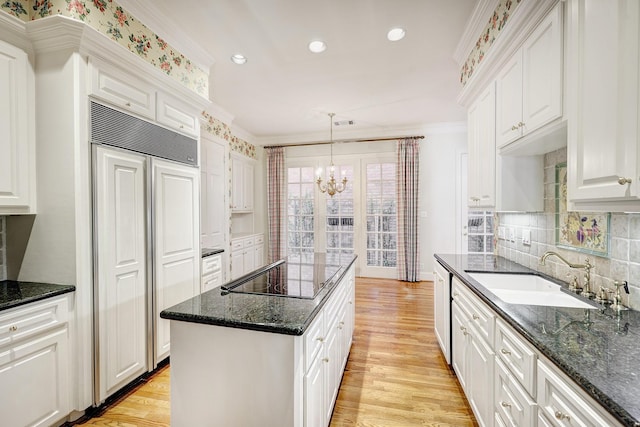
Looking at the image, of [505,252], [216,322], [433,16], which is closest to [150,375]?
[216,322]

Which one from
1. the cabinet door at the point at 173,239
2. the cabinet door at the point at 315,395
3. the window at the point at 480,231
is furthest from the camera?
the window at the point at 480,231

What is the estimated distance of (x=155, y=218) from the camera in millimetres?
2312

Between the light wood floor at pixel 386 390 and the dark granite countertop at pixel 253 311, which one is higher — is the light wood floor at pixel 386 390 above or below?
below

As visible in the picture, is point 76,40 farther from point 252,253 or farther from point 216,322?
point 252,253

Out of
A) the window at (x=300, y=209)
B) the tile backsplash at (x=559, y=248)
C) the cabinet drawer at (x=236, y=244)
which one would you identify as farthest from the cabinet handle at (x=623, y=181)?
the window at (x=300, y=209)

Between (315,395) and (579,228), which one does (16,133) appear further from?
(579,228)

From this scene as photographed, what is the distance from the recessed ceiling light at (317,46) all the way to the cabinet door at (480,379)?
8.54 feet

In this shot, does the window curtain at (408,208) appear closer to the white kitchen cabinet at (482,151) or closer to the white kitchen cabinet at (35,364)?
the white kitchen cabinet at (482,151)

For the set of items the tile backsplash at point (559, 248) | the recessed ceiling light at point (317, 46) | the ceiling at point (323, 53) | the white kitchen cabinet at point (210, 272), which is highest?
the ceiling at point (323, 53)

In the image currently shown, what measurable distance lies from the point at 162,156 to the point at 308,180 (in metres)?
3.65

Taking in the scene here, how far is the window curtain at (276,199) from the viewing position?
19.3ft

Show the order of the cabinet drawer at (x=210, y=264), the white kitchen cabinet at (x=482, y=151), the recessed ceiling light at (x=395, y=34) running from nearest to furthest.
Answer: the white kitchen cabinet at (x=482, y=151)
the recessed ceiling light at (x=395, y=34)
the cabinet drawer at (x=210, y=264)

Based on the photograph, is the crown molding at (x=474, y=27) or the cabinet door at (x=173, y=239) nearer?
the crown molding at (x=474, y=27)

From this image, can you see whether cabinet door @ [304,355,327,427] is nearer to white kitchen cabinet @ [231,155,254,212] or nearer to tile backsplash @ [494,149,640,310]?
tile backsplash @ [494,149,640,310]
